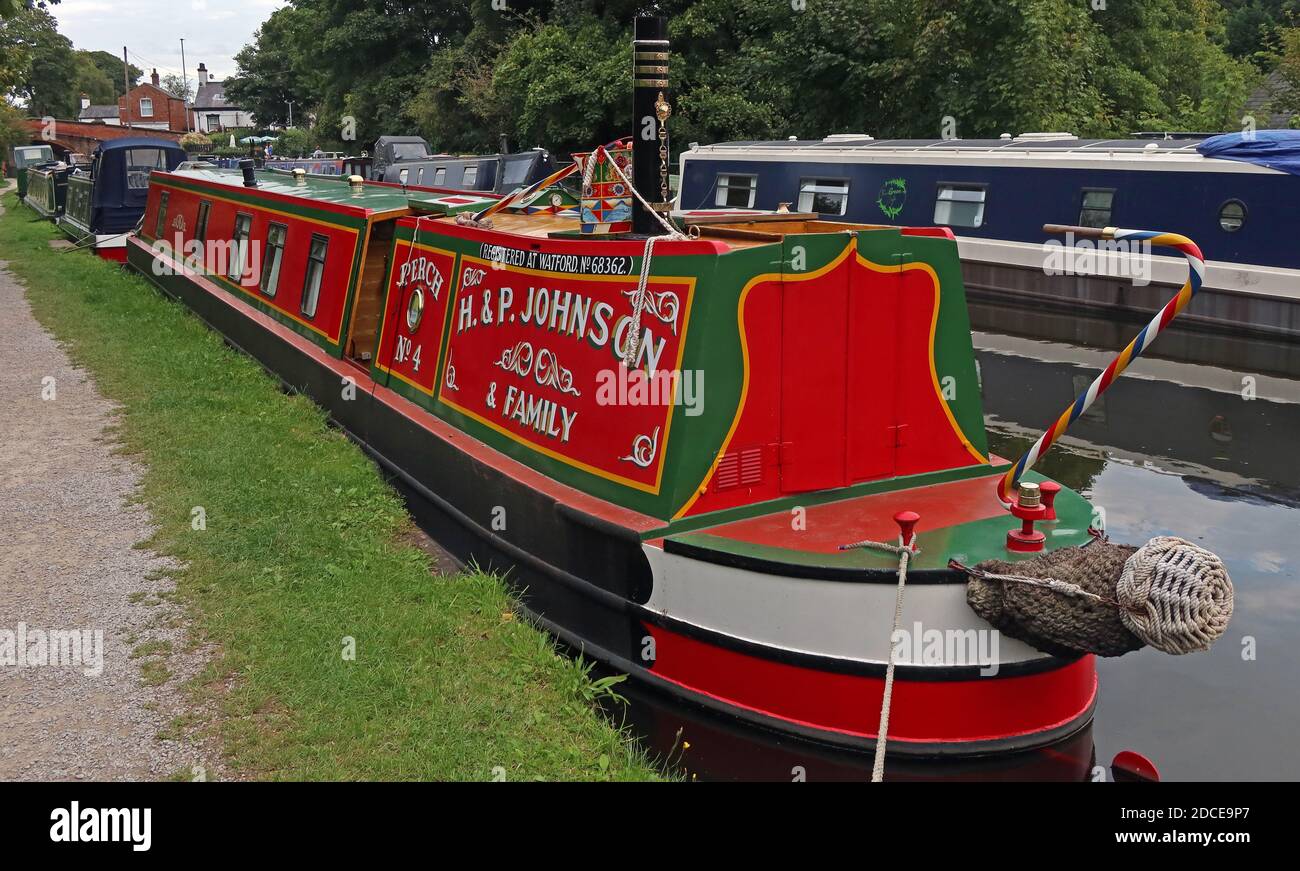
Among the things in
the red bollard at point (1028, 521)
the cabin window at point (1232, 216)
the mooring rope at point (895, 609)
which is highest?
the cabin window at point (1232, 216)

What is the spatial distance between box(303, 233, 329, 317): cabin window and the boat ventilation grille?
556cm

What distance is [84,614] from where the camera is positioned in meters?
5.82

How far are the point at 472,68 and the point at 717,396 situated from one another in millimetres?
31085

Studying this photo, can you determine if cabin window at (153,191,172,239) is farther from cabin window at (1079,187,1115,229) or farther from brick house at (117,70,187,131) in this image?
brick house at (117,70,187,131)

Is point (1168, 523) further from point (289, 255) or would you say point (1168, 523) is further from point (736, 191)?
point (736, 191)

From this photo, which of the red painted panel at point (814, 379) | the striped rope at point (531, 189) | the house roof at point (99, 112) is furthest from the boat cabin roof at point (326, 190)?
the house roof at point (99, 112)

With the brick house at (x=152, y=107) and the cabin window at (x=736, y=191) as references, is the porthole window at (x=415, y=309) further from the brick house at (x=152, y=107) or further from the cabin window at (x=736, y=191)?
the brick house at (x=152, y=107)

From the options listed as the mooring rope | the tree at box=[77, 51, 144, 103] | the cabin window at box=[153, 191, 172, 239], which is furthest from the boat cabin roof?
the tree at box=[77, 51, 144, 103]

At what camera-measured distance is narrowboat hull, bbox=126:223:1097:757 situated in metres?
5.00

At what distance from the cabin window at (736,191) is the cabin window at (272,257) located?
463 inches

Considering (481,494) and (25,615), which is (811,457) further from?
(25,615)

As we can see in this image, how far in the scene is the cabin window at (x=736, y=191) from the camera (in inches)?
858

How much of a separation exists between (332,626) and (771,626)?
6.88 ft

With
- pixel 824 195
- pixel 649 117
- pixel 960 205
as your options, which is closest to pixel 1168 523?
pixel 649 117
